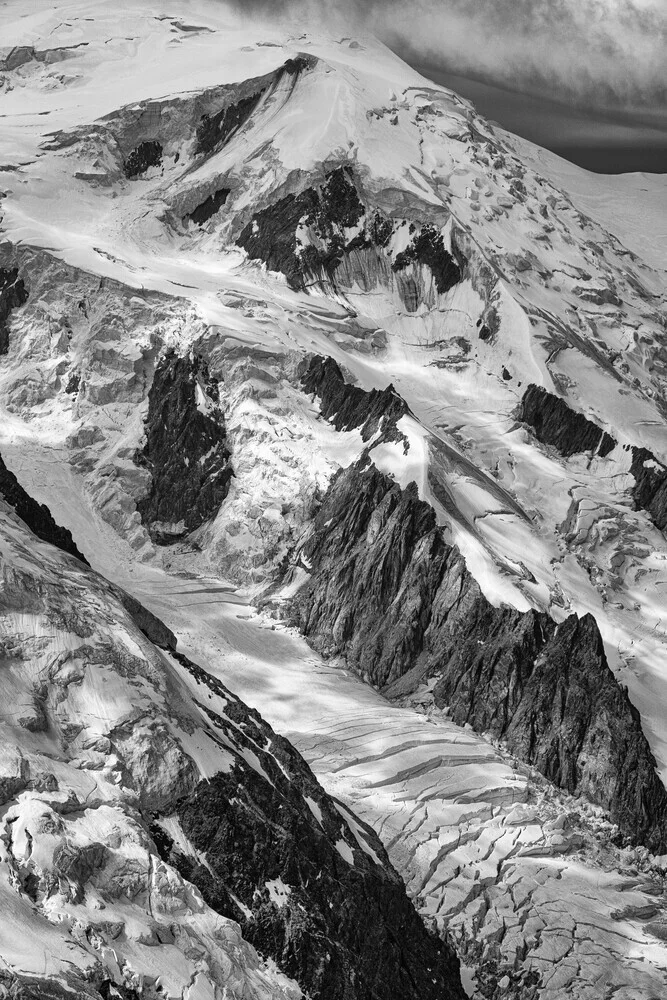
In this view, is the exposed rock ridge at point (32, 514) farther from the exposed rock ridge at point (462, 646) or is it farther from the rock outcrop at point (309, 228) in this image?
the rock outcrop at point (309, 228)

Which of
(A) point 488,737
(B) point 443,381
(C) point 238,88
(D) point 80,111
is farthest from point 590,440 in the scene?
(D) point 80,111

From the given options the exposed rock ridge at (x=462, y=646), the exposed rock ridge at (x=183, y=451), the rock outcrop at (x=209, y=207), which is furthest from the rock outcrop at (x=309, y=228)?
the exposed rock ridge at (x=462, y=646)

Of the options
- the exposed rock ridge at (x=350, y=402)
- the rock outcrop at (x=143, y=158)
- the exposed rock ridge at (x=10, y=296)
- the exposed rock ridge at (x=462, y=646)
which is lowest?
the exposed rock ridge at (x=462, y=646)

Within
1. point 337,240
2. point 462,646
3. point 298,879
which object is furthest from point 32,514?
point 337,240

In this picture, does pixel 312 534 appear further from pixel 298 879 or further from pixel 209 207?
pixel 209 207

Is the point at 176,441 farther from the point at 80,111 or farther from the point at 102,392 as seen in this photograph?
the point at 80,111

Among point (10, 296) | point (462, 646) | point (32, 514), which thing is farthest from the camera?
point (10, 296)
